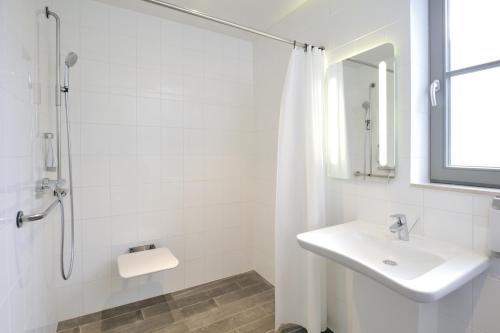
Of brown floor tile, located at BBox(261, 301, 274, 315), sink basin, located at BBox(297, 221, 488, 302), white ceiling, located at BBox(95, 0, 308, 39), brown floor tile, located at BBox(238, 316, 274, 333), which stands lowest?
brown floor tile, located at BBox(238, 316, 274, 333)

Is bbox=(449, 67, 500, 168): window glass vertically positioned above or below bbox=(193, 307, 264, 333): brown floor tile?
above

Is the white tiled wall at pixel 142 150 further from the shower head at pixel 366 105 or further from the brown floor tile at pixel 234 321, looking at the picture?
the shower head at pixel 366 105

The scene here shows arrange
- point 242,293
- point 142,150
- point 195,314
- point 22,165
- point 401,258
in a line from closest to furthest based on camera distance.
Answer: point 22,165 → point 401,258 → point 195,314 → point 142,150 → point 242,293

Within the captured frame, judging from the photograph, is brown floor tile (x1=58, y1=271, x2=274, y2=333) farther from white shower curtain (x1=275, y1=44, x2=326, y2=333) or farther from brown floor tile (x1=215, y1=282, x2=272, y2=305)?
white shower curtain (x1=275, y1=44, x2=326, y2=333)

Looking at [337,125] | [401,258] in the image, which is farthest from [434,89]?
[401,258]

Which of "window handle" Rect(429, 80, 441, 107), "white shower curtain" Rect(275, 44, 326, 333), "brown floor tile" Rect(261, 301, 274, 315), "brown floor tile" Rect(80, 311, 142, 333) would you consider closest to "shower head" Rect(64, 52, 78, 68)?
"white shower curtain" Rect(275, 44, 326, 333)

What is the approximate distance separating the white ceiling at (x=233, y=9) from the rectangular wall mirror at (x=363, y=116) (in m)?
0.78

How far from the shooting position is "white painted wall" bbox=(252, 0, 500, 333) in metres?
1.08

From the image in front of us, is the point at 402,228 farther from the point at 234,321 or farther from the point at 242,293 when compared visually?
the point at 242,293

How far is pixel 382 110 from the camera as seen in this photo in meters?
1.43

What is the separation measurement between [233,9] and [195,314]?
2.51 m

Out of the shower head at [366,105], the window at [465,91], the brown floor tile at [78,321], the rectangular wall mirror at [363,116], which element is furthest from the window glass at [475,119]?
the brown floor tile at [78,321]

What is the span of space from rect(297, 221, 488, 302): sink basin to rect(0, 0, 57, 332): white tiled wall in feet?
4.01

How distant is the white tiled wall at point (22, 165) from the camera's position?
35.0 inches
